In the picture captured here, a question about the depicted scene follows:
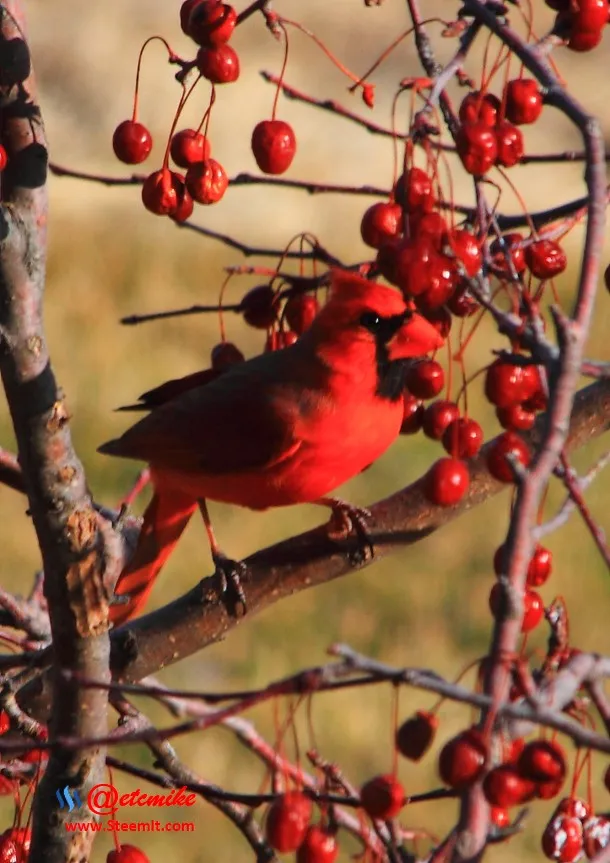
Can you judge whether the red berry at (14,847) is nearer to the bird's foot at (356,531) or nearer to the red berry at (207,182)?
the bird's foot at (356,531)

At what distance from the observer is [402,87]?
1.66 m

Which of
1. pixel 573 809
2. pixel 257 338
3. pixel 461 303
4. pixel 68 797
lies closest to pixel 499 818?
pixel 573 809

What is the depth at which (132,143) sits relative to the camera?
→ 6.73 ft

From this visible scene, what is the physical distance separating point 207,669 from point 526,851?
115cm

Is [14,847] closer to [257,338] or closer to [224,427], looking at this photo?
[224,427]

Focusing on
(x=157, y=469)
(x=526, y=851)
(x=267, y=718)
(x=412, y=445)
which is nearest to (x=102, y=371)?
(x=412, y=445)

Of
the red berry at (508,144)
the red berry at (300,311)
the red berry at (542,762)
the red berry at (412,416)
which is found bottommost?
the red berry at (542,762)

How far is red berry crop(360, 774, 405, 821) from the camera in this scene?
4.45 feet

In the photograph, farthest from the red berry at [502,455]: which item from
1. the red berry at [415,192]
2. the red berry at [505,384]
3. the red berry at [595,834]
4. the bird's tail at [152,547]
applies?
the bird's tail at [152,547]

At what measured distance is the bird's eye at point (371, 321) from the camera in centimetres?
219

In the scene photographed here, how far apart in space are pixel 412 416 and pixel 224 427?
531mm

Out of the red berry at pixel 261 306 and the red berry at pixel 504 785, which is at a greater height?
the red berry at pixel 261 306

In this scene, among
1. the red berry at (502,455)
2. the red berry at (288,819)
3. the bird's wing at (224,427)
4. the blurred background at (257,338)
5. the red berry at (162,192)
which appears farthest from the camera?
the blurred background at (257,338)

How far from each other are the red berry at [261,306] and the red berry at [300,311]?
22 mm
